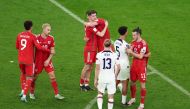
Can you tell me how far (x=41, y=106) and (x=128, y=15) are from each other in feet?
32.9

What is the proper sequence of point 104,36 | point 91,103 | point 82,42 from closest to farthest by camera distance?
point 91,103, point 104,36, point 82,42

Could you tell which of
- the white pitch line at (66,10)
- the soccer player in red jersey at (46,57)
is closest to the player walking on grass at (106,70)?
the soccer player in red jersey at (46,57)

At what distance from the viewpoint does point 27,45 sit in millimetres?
15766

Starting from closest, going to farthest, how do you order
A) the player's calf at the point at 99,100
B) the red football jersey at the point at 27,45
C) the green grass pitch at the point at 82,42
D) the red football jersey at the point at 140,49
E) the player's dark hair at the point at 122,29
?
the player's calf at the point at 99,100, the red football jersey at the point at 140,49, the player's dark hair at the point at 122,29, the red football jersey at the point at 27,45, the green grass pitch at the point at 82,42

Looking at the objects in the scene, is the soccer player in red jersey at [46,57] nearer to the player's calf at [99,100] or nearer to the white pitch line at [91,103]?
the white pitch line at [91,103]

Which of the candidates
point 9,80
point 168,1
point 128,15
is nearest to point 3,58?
point 9,80

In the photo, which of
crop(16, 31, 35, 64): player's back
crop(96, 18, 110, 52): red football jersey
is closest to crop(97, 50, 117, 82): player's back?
crop(16, 31, 35, 64): player's back

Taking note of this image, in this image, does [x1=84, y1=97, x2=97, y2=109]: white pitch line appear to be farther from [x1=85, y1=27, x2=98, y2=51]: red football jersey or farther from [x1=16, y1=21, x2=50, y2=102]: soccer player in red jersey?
[x1=16, y1=21, x2=50, y2=102]: soccer player in red jersey

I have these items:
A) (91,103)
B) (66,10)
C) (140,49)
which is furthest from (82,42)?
(140,49)

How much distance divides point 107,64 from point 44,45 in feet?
7.24

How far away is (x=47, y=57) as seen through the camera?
16.2 m

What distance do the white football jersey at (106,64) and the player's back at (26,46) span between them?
7.11 feet

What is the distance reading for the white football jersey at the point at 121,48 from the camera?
15756 mm

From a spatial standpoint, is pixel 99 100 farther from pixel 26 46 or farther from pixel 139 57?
pixel 26 46
